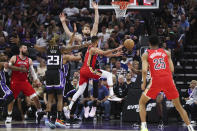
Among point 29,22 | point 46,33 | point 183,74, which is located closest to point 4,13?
point 29,22

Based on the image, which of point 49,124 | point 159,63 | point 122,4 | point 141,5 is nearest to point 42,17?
point 141,5

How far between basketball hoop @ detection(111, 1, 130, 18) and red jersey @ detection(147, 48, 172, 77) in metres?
4.19

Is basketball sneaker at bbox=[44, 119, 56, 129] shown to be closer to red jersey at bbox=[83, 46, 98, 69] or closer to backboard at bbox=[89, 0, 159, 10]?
red jersey at bbox=[83, 46, 98, 69]

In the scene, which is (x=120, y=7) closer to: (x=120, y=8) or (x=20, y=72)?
(x=120, y=8)

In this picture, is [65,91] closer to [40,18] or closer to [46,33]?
[46,33]

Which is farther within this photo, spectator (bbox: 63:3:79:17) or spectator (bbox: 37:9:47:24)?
spectator (bbox: 37:9:47:24)

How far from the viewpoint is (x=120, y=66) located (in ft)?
47.3

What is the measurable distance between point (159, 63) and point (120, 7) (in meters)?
4.47

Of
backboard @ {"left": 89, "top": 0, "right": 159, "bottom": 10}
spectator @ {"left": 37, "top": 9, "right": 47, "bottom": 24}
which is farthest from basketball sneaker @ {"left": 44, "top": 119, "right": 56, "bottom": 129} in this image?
spectator @ {"left": 37, "top": 9, "right": 47, "bottom": 24}

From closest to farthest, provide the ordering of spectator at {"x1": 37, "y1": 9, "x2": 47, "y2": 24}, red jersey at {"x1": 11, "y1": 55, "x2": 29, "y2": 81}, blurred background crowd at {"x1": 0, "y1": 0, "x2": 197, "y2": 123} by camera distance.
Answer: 1. red jersey at {"x1": 11, "y1": 55, "x2": 29, "y2": 81}
2. blurred background crowd at {"x1": 0, "y1": 0, "x2": 197, "y2": 123}
3. spectator at {"x1": 37, "y1": 9, "x2": 47, "y2": 24}

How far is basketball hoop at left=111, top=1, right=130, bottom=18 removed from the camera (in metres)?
12.7

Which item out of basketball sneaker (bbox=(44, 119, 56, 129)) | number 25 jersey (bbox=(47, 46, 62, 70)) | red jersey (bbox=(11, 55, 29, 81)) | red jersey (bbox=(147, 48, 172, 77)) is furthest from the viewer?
red jersey (bbox=(11, 55, 29, 81))

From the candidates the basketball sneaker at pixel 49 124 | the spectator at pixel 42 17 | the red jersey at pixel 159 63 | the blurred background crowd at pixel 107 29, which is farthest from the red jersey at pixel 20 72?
the spectator at pixel 42 17

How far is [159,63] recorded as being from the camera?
28.4ft
